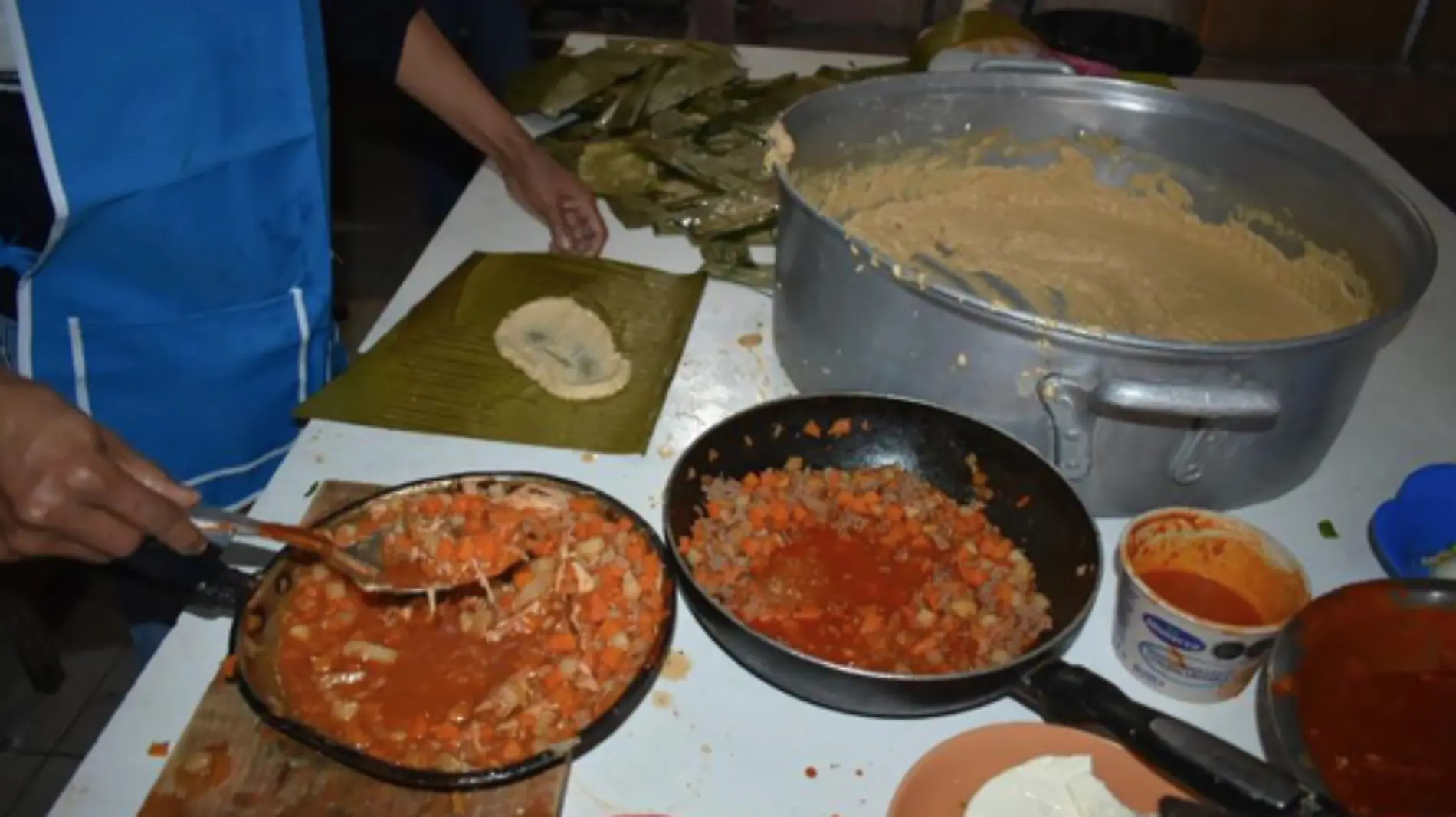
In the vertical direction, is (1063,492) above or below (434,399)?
above

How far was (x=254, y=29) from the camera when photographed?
116cm

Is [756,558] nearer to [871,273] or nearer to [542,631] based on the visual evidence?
[542,631]

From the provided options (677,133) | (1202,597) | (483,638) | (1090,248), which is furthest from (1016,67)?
(483,638)

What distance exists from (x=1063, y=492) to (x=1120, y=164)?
71 cm

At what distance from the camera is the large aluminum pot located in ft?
3.35

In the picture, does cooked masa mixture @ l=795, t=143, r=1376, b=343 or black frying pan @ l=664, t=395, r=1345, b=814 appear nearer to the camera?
black frying pan @ l=664, t=395, r=1345, b=814

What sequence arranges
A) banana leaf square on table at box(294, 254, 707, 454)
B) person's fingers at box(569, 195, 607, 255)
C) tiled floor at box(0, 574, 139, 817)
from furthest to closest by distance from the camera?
tiled floor at box(0, 574, 139, 817) < person's fingers at box(569, 195, 607, 255) < banana leaf square on table at box(294, 254, 707, 454)

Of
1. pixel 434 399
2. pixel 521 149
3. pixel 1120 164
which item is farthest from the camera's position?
pixel 521 149

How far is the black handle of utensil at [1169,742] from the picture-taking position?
76cm

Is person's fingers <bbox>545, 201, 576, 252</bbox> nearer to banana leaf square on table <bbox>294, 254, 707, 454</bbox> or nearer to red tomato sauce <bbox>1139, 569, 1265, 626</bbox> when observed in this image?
banana leaf square on table <bbox>294, 254, 707, 454</bbox>

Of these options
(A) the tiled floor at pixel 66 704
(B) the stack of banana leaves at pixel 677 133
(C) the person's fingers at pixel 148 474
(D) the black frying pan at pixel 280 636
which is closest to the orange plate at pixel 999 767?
(D) the black frying pan at pixel 280 636

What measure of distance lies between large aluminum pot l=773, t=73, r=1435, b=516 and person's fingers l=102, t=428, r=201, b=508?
0.67 m

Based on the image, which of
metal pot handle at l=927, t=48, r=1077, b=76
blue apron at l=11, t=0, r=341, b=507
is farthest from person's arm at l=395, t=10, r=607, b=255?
metal pot handle at l=927, t=48, r=1077, b=76

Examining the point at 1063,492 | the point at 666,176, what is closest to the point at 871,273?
the point at 1063,492
